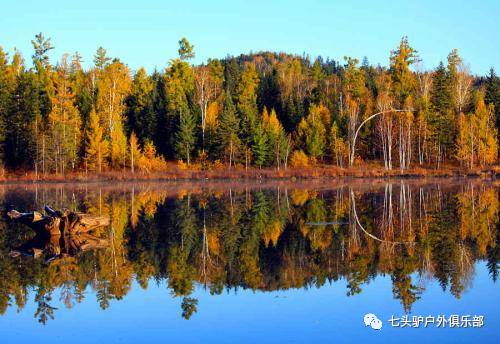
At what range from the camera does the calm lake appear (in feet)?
39.4

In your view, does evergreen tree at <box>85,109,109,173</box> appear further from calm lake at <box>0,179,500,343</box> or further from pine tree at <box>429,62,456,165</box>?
calm lake at <box>0,179,500,343</box>

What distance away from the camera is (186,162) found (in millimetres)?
73750

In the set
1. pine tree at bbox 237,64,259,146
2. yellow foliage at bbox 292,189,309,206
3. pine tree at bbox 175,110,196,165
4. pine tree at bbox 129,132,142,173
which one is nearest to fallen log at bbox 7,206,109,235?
yellow foliage at bbox 292,189,309,206

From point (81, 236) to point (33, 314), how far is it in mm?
10495

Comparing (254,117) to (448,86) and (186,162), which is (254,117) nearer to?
(186,162)

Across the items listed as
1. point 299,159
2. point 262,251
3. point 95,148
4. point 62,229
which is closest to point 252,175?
point 299,159

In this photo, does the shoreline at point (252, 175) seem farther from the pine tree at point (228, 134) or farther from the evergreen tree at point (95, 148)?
the pine tree at point (228, 134)

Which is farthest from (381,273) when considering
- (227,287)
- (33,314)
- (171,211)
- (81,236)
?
(171,211)

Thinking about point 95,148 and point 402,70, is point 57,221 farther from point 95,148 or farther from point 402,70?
point 402,70

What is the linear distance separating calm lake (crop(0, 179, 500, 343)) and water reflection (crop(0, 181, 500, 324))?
6 centimetres

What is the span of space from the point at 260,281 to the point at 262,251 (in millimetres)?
3918

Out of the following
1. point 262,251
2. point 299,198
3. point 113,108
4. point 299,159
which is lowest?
point 262,251

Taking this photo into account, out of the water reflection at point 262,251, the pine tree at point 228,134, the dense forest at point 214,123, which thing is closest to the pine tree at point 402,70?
the dense forest at point 214,123

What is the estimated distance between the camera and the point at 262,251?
65.5 feet
